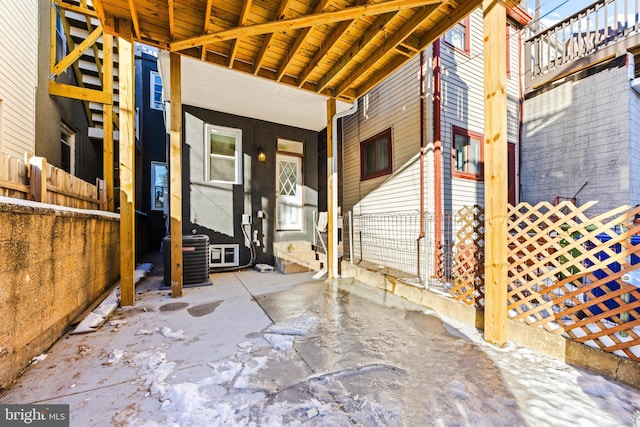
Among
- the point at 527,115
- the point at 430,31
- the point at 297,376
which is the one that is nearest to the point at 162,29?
the point at 430,31

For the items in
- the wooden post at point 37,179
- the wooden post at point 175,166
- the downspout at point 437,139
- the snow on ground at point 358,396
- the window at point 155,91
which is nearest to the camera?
the snow on ground at point 358,396

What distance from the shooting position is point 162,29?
340 cm

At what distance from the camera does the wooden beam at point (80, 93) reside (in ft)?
16.4

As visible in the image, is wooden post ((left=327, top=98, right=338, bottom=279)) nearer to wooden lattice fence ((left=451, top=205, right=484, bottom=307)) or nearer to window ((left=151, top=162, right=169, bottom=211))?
wooden lattice fence ((left=451, top=205, right=484, bottom=307))

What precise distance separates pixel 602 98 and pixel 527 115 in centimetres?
132

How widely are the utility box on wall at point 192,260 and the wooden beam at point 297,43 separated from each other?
3.06 meters

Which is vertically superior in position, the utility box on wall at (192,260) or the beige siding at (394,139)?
the beige siding at (394,139)

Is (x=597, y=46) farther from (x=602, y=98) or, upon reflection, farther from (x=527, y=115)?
(x=527, y=115)

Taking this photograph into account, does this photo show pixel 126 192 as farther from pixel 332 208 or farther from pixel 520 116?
pixel 520 116

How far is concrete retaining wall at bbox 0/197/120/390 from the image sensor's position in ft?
5.72

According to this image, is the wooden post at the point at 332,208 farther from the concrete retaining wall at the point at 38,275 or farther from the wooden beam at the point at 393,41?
the concrete retaining wall at the point at 38,275

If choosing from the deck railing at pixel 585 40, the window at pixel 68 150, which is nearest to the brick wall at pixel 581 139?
the deck railing at pixel 585 40

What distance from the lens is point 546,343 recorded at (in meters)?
2.24

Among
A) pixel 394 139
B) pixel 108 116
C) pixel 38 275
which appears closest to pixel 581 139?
pixel 394 139
